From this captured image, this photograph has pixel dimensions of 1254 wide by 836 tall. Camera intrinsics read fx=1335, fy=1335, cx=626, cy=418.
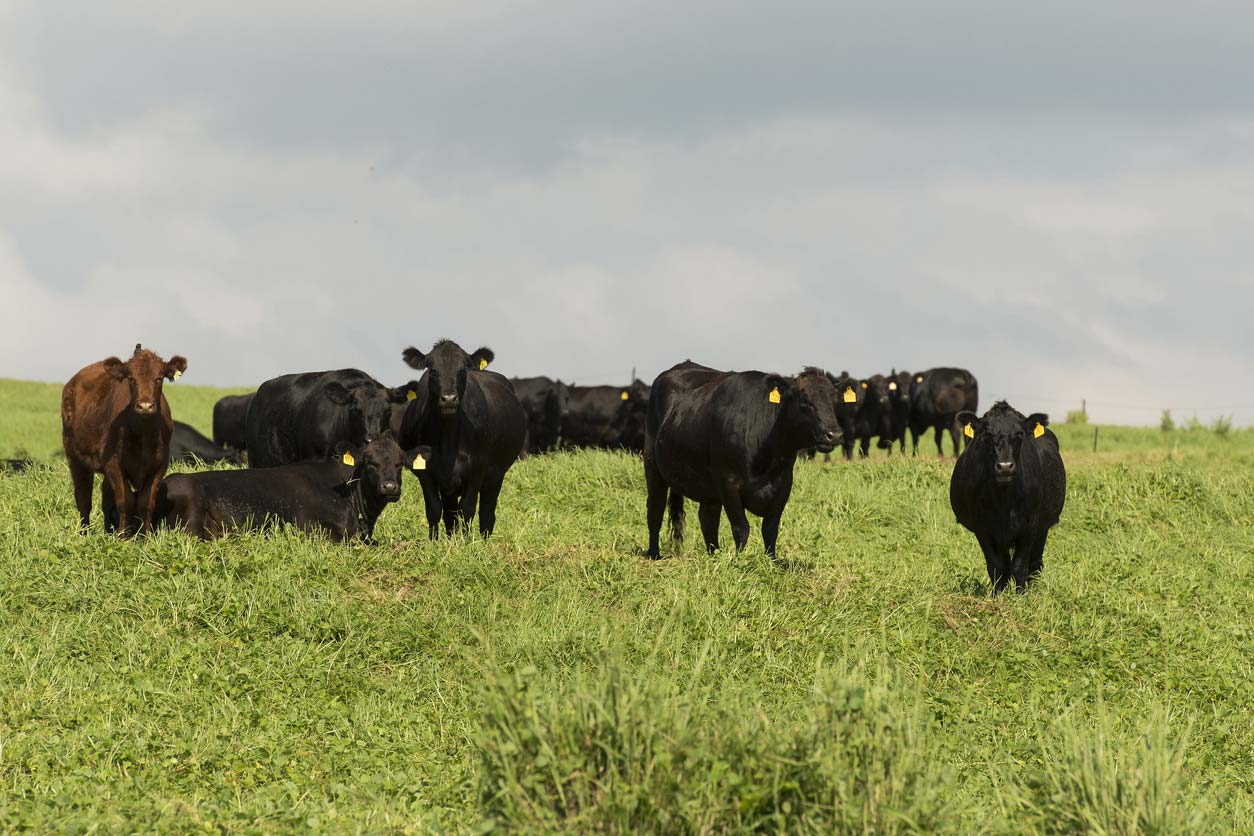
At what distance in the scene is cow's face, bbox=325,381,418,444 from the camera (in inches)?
521

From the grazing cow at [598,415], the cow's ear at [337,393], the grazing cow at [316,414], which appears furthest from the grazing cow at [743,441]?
the grazing cow at [598,415]

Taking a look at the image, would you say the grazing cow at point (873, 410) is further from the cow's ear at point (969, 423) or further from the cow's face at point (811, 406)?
the cow's face at point (811, 406)

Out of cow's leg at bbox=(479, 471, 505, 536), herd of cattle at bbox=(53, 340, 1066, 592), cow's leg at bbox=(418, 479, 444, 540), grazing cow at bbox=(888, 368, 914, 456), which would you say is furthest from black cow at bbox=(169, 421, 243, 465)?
grazing cow at bbox=(888, 368, 914, 456)

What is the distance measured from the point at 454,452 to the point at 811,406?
3.64 meters

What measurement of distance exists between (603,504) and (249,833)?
37.6ft

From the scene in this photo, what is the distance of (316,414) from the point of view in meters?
14.4

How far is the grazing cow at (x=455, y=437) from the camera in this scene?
1332 cm

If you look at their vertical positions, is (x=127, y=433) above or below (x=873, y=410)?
below

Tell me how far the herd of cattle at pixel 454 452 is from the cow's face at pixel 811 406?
0.6 inches

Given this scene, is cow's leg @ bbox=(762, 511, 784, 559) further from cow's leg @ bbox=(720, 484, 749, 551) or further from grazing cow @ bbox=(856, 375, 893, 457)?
grazing cow @ bbox=(856, 375, 893, 457)

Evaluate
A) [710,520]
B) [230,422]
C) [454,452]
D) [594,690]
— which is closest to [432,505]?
[454,452]

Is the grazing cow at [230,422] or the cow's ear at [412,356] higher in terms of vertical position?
the cow's ear at [412,356]

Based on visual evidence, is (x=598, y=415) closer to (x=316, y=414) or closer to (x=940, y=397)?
(x=940, y=397)

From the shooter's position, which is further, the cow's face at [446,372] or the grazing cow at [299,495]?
the cow's face at [446,372]
